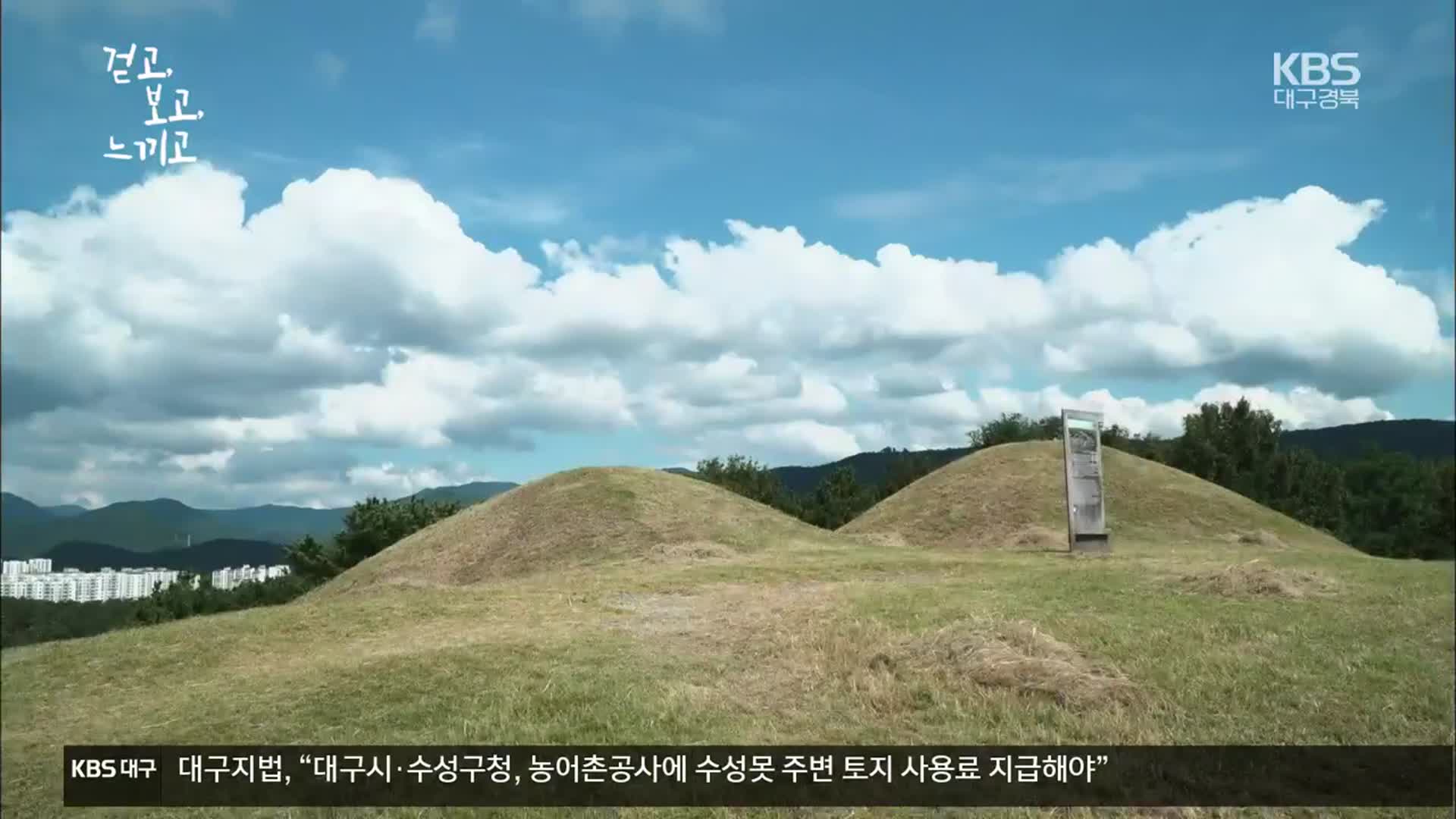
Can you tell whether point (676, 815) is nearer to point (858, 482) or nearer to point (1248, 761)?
point (1248, 761)

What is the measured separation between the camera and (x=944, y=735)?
9.77 meters

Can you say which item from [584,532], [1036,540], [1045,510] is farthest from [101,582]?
[1045,510]

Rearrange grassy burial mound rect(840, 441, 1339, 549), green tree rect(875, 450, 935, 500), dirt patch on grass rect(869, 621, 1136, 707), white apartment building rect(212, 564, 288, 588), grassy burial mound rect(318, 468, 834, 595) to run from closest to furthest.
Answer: dirt patch on grass rect(869, 621, 1136, 707), grassy burial mound rect(318, 468, 834, 595), grassy burial mound rect(840, 441, 1339, 549), white apartment building rect(212, 564, 288, 588), green tree rect(875, 450, 935, 500)

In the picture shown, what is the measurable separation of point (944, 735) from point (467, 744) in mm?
4506

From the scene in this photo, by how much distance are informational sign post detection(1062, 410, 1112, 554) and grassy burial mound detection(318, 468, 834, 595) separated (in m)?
7.99

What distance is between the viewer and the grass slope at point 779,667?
32.8 feet

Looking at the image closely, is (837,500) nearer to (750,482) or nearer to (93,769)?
(750,482)

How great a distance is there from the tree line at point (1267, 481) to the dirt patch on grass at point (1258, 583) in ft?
146

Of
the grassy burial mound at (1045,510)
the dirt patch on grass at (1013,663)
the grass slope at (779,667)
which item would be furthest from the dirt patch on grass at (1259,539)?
the dirt patch on grass at (1013,663)

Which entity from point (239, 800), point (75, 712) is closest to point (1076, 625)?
point (239, 800)

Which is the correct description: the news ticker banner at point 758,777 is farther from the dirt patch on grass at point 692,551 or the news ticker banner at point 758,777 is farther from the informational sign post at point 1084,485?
the informational sign post at point 1084,485

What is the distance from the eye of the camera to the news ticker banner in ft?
27.4

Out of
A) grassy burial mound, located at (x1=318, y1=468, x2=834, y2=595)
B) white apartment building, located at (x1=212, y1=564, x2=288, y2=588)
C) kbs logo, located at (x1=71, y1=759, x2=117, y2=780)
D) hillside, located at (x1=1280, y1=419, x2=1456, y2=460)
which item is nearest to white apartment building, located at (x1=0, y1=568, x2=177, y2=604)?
white apartment building, located at (x1=212, y1=564, x2=288, y2=588)

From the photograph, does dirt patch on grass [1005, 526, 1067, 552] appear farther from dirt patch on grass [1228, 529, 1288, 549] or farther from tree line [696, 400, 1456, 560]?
tree line [696, 400, 1456, 560]
